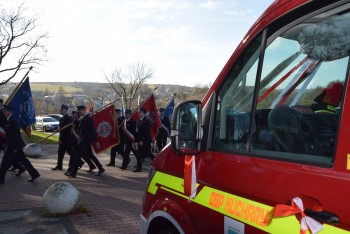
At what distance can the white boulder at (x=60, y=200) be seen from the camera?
6090 millimetres

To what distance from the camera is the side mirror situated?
2.61 metres

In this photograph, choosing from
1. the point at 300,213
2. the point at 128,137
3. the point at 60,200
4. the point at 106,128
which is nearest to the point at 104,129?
the point at 106,128

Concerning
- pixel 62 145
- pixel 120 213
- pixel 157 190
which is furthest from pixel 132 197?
pixel 157 190

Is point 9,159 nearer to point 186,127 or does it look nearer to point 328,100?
point 186,127

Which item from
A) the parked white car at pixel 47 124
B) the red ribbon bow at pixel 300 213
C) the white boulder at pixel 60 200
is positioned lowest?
the parked white car at pixel 47 124

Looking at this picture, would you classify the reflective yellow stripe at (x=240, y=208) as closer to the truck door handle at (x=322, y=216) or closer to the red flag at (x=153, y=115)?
the truck door handle at (x=322, y=216)

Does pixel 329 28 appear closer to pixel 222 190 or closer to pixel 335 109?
pixel 335 109

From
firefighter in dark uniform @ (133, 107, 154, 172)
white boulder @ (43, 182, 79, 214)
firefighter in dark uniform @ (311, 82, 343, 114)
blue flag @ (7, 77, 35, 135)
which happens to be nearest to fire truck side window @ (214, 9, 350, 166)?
firefighter in dark uniform @ (311, 82, 343, 114)

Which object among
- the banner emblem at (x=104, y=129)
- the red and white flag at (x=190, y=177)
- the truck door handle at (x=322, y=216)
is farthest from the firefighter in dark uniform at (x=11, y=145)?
the truck door handle at (x=322, y=216)

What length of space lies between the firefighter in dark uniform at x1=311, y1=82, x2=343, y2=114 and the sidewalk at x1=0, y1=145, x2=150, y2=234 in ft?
13.6

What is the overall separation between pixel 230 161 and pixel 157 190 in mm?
1092

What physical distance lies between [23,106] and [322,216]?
36.8 feet

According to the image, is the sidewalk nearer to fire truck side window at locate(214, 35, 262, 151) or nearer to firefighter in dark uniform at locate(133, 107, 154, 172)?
firefighter in dark uniform at locate(133, 107, 154, 172)

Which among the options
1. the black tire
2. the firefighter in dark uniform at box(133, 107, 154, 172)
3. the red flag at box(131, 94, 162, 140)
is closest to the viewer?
the black tire
